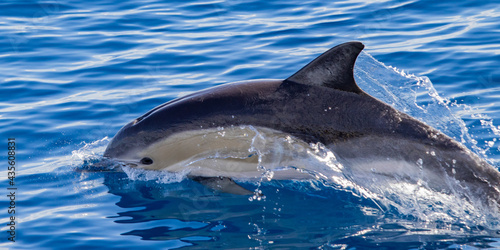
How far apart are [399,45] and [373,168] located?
238 inches

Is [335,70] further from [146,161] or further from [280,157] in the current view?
[146,161]

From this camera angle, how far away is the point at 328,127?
652 centimetres

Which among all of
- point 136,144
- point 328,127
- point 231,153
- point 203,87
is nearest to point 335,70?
point 328,127

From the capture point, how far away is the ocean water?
21.3 feet

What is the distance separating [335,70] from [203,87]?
461cm

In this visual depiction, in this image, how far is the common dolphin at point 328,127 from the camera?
6.34 m

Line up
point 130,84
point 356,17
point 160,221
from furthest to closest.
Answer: point 356,17 < point 130,84 < point 160,221

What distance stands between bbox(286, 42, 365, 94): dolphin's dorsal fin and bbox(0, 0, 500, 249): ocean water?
136 centimetres

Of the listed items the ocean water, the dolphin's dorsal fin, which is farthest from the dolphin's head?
the dolphin's dorsal fin

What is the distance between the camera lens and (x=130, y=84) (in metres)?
11.1

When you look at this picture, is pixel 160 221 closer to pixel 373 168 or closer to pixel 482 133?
pixel 373 168

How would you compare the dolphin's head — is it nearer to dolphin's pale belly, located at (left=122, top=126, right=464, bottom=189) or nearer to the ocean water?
dolphin's pale belly, located at (left=122, top=126, right=464, bottom=189)

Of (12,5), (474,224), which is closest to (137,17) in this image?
(12,5)

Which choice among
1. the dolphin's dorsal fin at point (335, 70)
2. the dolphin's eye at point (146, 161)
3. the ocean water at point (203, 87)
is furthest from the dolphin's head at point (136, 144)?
the dolphin's dorsal fin at point (335, 70)
